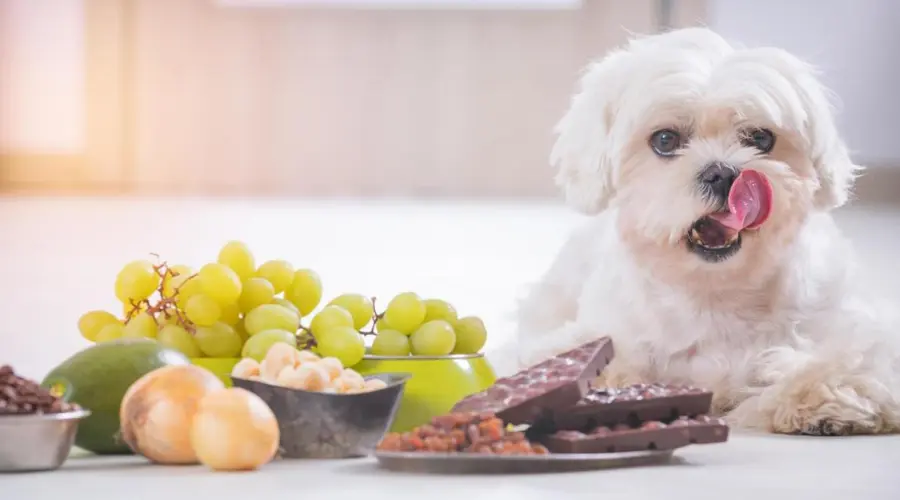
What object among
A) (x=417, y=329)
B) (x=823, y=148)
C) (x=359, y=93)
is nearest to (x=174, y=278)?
(x=417, y=329)

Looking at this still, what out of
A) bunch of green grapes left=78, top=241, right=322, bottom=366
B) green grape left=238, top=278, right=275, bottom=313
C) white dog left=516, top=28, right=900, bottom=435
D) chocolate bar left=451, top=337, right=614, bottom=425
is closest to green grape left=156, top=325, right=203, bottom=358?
bunch of green grapes left=78, top=241, right=322, bottom=366

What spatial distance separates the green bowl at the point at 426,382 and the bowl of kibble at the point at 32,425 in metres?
0.47

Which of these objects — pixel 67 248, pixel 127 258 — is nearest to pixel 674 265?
pixel 127 258

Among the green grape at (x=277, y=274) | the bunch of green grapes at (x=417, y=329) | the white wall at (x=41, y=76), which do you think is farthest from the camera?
the white wall at (x=41, y=76)

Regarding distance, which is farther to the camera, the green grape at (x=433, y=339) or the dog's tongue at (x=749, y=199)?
the dog's tongue at (x=749, y=199)

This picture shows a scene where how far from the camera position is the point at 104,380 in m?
1.90

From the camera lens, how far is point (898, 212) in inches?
292

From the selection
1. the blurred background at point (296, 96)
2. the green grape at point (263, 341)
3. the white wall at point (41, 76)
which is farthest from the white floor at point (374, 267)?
the white wall at point (41, 76)

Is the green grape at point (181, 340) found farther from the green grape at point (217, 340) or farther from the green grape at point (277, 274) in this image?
the green grape at point (277, 274)

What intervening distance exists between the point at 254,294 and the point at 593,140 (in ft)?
2.79

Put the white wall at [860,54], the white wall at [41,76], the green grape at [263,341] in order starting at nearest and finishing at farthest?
the green grape at [263,341], the white wall at [860,54], the white wall at [41,76]

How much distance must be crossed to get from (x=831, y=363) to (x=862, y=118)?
560 centimetres

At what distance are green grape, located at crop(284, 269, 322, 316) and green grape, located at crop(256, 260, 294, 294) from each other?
0.7 inches

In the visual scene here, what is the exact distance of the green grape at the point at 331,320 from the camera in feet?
6.79
